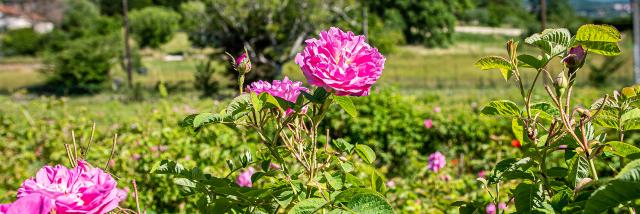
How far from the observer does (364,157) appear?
3.39 ft

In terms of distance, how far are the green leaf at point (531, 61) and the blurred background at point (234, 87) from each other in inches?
11.0

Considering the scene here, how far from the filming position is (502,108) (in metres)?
0.88

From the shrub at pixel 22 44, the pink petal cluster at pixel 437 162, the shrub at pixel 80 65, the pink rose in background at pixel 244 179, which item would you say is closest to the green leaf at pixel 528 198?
the pink rose in background at pixel 244 179

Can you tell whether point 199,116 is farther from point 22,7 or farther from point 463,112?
point 22,7

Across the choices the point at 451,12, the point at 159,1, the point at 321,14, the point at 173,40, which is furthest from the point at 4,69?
the point at 159,1

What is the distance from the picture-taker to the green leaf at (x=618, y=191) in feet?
1.98

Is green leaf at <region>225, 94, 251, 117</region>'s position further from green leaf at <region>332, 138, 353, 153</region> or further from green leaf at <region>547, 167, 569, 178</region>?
green leaf at <region>547, 167, 569, 178</region>

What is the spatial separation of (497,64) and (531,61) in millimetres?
41

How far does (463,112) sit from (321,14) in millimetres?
9396

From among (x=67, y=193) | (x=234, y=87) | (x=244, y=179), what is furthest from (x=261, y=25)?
(x=67, y=193)

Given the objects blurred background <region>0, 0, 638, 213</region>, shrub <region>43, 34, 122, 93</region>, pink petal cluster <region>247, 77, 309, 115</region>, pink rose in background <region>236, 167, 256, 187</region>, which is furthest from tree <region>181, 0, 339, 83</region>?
pink petal cluster <region>247, 77, 309, 115</region>

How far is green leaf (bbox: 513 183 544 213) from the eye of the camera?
0.84 metres

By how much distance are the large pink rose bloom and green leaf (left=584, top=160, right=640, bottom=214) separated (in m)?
0.28

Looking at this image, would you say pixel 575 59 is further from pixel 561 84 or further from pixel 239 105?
pixel 239 105
